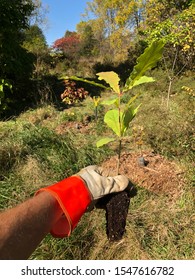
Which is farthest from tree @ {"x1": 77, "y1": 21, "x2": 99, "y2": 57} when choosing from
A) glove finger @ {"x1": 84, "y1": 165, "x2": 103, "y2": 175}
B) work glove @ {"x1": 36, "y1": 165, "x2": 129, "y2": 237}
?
work glove @ {"x1": 36, "y1": 165, "x2": 129, "y2": 237}

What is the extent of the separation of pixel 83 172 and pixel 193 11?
5846 mm

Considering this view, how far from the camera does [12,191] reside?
2922mm

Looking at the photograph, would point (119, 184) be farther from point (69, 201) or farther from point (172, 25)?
point (172, 25)


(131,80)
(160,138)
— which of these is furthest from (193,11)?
(131,80)

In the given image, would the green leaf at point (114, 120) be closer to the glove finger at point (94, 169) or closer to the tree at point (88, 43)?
the glove finger at point (94, 169)

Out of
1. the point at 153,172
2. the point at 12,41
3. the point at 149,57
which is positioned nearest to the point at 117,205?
the point at 149,57

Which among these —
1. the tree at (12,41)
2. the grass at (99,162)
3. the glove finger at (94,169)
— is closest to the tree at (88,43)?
the tree at (12,41)

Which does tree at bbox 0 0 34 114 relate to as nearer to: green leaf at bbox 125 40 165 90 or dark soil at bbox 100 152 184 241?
dark soil at bbox 100 152 184 241

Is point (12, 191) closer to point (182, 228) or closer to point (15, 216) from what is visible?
point (182, 228)

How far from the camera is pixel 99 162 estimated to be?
3.66 meters

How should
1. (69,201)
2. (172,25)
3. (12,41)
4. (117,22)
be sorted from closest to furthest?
(69,201), (172,25), (12,41), (117,22)

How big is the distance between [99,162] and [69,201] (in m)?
2.43

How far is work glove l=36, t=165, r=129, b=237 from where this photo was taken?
122 cm

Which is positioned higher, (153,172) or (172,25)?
(172,25)
